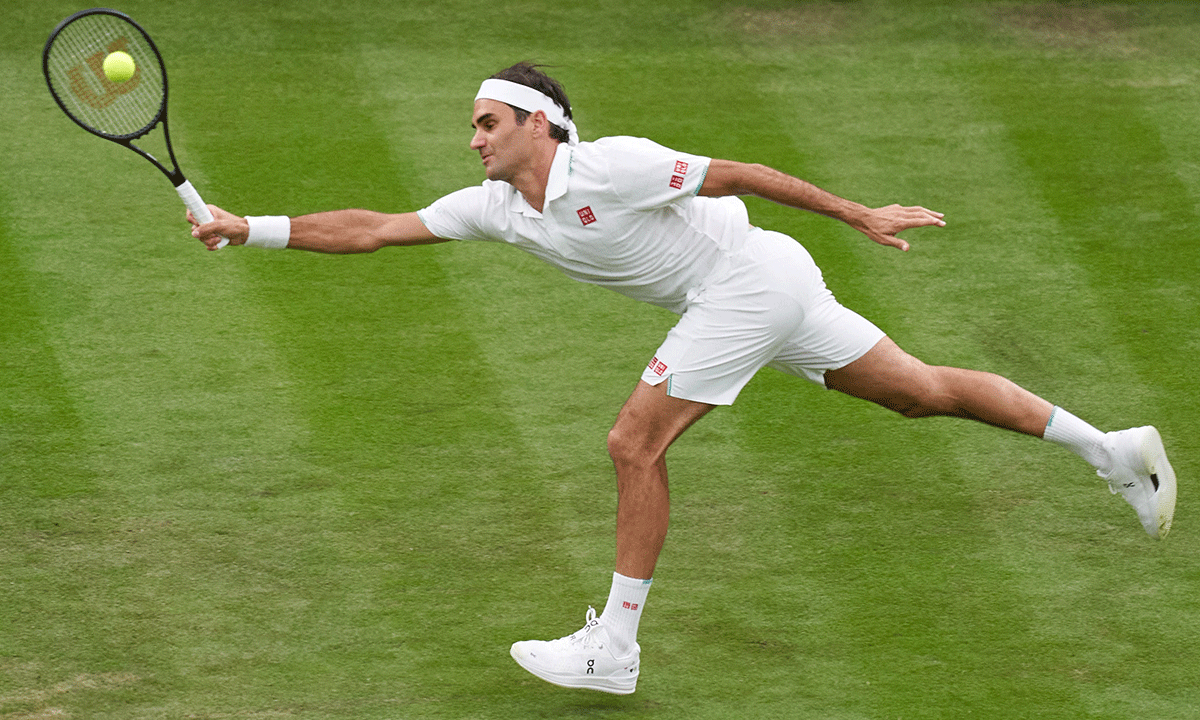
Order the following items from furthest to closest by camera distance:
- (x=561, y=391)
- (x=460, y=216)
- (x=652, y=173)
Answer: (x=561, y=391), (x=460, y=216), (x=652, y=173)

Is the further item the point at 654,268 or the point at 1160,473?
the point at 1160,473

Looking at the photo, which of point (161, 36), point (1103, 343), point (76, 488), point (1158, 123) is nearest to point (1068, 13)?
point (1158, 123)

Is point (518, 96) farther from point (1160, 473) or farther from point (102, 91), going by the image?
point (1160, 473)

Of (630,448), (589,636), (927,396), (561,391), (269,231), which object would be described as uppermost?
(269,231)

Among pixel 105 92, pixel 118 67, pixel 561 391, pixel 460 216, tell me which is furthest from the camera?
pixel 561 391

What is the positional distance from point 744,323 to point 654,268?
→ 360mm

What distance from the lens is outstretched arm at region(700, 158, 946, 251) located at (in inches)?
221

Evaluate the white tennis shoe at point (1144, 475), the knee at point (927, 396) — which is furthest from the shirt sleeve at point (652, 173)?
the white tennis shoe at point (1144, 475)

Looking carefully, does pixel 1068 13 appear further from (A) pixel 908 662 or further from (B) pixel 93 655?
(B) pixel 93 655

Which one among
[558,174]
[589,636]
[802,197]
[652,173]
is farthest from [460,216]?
[589,636]

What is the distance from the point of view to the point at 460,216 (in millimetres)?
5988

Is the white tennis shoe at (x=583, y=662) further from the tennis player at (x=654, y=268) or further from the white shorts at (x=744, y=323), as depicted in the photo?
the white shorts at (x=744, y=323)

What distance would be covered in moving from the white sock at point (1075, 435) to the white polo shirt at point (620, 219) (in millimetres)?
1335

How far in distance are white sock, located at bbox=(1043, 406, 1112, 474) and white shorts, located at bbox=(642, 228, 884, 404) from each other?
0.87 m
